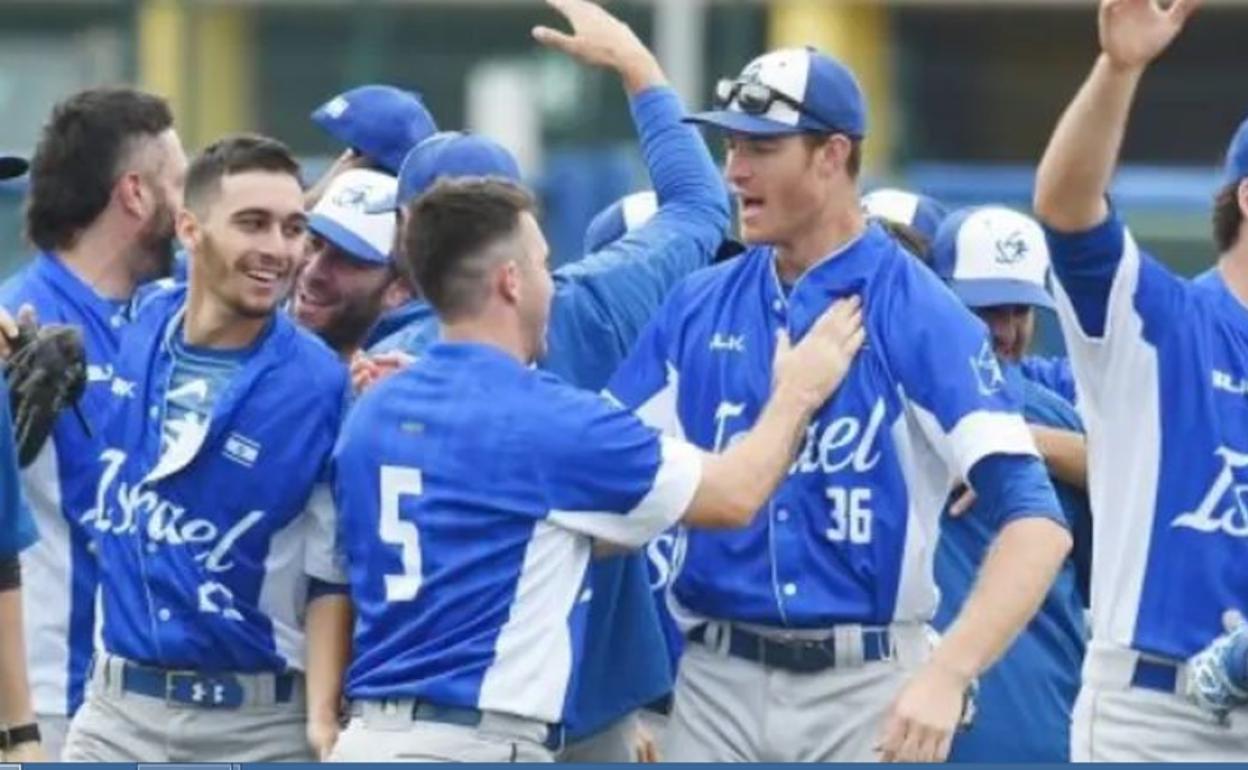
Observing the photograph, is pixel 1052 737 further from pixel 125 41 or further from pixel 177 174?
pixel 125 41

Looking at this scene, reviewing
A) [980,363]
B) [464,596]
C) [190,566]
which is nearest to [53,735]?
[190,566]

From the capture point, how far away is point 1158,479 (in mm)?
7949

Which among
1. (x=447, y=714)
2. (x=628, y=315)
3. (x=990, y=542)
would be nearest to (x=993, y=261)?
(x=990, y=542)

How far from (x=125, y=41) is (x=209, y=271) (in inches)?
473

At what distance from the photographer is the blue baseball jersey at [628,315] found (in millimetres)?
7922

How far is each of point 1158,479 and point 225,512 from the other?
181 centimetres

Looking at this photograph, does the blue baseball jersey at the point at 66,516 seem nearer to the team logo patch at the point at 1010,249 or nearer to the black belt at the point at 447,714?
the black belt at the point at 447,714

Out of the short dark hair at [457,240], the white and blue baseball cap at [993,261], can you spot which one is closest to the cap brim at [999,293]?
the white and blue baseball cap at [993,261]

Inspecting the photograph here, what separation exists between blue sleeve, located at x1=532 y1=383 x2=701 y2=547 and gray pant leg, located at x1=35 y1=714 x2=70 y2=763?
5.65ft

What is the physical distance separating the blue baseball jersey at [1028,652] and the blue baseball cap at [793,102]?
3.18 ft

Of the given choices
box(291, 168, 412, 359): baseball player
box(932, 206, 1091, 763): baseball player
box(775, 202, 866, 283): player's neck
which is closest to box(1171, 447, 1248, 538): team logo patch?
box(932, 206, 1091, 763): baseball player

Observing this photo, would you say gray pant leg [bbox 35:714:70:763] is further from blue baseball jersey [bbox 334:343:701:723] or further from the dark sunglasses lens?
the dark sunglasses lens

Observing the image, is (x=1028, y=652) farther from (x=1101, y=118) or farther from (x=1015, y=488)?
(x=1101, y=118)

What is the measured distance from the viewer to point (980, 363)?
778 cm
